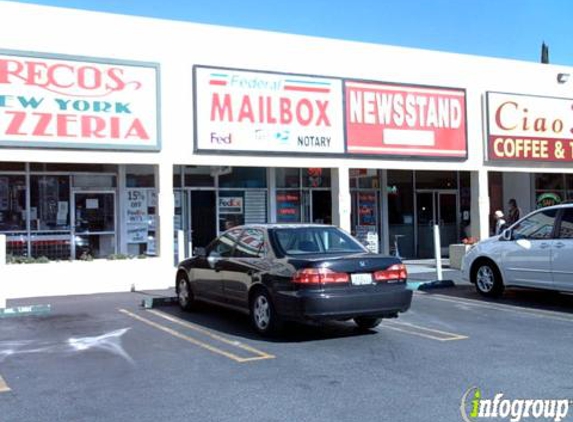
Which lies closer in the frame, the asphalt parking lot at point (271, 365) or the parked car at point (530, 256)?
the asphalt parking lot at point (271, 365)

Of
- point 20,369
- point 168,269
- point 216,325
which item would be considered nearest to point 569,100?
point 168,269

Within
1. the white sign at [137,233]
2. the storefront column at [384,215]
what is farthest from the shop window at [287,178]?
the white sign at [137,233]

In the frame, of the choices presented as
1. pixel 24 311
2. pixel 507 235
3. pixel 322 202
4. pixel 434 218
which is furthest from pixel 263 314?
pixel 434 218

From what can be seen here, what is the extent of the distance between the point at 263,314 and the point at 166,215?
6.64 metres

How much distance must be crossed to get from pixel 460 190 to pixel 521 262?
10777mm

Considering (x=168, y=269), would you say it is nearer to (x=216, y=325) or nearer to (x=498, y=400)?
(x=216, y=325)

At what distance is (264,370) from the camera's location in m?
7.00

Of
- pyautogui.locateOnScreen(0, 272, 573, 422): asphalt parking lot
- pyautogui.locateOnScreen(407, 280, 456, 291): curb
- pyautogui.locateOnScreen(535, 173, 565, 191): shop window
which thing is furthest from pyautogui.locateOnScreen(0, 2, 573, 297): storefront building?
pyautogui.locateOnScreen(0, 272, 573, 422): asphalt parking lot

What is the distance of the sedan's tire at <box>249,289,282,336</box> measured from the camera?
8.55 meters

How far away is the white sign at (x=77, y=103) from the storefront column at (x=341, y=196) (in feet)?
15.7

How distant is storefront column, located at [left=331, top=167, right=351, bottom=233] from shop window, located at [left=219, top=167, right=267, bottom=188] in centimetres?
260

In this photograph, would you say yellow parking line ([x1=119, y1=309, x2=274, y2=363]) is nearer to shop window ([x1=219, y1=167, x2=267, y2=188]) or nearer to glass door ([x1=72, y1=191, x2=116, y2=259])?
glass door ([x1=72, y1=191, x2=116, y2=259])

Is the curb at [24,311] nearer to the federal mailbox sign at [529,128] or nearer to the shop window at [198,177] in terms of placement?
the shop window at [198,177]
